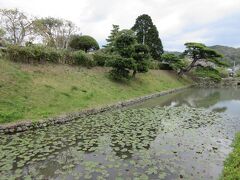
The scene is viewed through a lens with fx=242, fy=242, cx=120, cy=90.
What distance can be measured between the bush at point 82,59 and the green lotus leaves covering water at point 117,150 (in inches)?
438

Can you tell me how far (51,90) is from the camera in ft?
50.9

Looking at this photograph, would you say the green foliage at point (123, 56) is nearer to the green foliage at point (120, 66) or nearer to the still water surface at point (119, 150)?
the green foliage at point (120, 66)

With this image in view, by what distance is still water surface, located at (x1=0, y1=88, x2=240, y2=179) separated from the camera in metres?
6.57

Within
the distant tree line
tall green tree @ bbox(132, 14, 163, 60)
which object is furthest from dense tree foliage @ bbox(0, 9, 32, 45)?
tall green tree @ bbox(132, 14, 163, 60)

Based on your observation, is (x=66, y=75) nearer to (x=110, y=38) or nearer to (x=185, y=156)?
(x=185, y=156)

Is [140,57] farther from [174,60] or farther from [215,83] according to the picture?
[215,83]

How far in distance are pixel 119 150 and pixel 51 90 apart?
8.65 m

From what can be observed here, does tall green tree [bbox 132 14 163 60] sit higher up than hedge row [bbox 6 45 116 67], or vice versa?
tall green tree [bbox 132 14 163 60]

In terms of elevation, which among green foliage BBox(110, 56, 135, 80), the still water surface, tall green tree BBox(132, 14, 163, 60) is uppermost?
tall green tree BBox(132, 14, 163, 60)

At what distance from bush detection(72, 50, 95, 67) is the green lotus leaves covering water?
11.1m

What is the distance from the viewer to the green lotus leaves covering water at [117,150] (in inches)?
259

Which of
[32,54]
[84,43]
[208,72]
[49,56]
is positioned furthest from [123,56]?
[208,72]

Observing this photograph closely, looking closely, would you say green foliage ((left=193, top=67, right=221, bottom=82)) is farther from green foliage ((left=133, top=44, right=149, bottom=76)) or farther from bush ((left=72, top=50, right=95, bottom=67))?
bush ((left=72, top=50, right=95, bottom=67))

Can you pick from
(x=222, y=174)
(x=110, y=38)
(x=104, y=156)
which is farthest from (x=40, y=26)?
(x=222, y=174)
